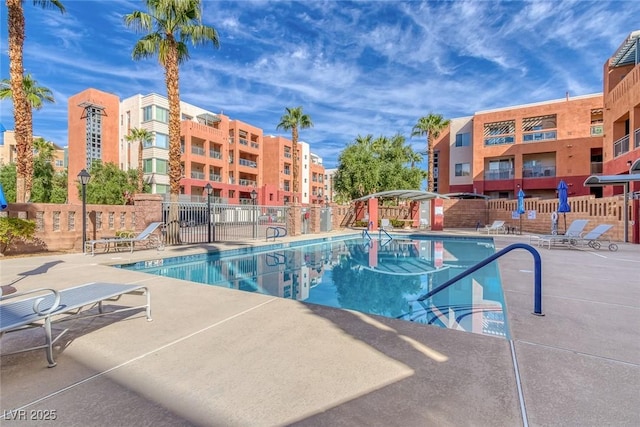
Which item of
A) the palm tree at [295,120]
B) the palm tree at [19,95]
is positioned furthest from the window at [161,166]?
the palm tree at [19,95]

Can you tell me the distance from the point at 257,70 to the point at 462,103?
23.4 m

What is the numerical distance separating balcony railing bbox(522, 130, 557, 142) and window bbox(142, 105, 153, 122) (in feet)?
126

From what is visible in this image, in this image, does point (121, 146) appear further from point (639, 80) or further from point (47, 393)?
point (639, 80)

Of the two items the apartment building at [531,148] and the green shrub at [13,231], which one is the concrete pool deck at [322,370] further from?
the apartment building at [531,148]

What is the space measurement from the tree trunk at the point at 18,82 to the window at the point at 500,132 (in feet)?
115

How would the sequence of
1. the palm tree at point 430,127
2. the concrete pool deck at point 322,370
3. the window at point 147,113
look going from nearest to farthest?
the concrete pool deck at point 322,370
the palm tree at point 430,127
the window at point 147,113

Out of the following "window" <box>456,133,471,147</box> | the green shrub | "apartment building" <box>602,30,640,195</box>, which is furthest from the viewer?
"window" <box>456,133,471,147</box>

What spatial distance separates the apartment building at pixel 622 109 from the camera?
1625 cm

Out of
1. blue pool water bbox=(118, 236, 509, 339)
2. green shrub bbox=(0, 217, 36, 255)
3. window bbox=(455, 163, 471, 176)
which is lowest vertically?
blue pool water bbox=(118, 236, 509, 339)

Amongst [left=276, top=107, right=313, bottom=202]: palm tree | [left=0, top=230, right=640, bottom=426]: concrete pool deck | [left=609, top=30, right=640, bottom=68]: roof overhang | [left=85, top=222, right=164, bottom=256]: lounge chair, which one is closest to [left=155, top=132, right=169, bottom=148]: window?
[left=276, top=107, right=313, bottom=202]: palm tree

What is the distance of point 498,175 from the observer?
31.5m

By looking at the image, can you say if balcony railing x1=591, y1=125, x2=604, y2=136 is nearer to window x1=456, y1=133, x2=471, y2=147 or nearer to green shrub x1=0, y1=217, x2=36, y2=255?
window x1=456, y1=133, x2=471, y2=147

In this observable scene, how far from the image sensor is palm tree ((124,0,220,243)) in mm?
12578

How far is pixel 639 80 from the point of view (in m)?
15.8
